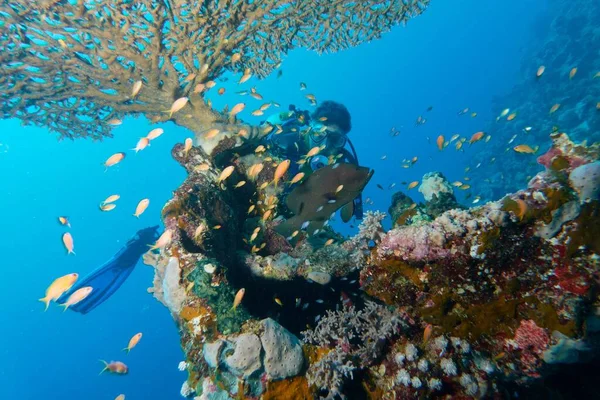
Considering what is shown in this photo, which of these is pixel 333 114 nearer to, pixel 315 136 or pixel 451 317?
pixel 315 136

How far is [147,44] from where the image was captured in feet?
22.0

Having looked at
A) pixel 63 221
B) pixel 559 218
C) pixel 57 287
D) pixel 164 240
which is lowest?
pixel 559 218

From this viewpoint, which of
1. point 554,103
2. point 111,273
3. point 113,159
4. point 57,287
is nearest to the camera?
point 57,287

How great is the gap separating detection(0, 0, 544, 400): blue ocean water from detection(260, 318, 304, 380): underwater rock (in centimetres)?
1779

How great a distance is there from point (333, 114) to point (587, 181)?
6049 millimetres

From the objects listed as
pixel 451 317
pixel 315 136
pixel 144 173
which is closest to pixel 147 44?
pixel 315 136

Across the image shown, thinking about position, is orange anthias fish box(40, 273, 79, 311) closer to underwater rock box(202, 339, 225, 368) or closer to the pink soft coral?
underwater rock box(202, 339, 225, 368)

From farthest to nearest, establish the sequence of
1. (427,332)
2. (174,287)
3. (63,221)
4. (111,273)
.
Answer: (111,273) → (63,221) → (174,287) → (427,332)

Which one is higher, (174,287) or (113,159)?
(113,159)

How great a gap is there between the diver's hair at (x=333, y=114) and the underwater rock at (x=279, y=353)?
5.99 meters

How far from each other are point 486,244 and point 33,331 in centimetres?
8335

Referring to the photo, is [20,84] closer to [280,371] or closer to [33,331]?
[280,371]

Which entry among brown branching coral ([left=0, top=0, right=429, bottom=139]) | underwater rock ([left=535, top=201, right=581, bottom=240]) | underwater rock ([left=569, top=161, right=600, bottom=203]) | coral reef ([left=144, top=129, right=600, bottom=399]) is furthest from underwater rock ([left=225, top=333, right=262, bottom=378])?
brown branching coral ([left=0, top=0, right=429, bottom=139])

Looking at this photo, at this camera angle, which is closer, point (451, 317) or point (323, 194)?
point (451, 317)
